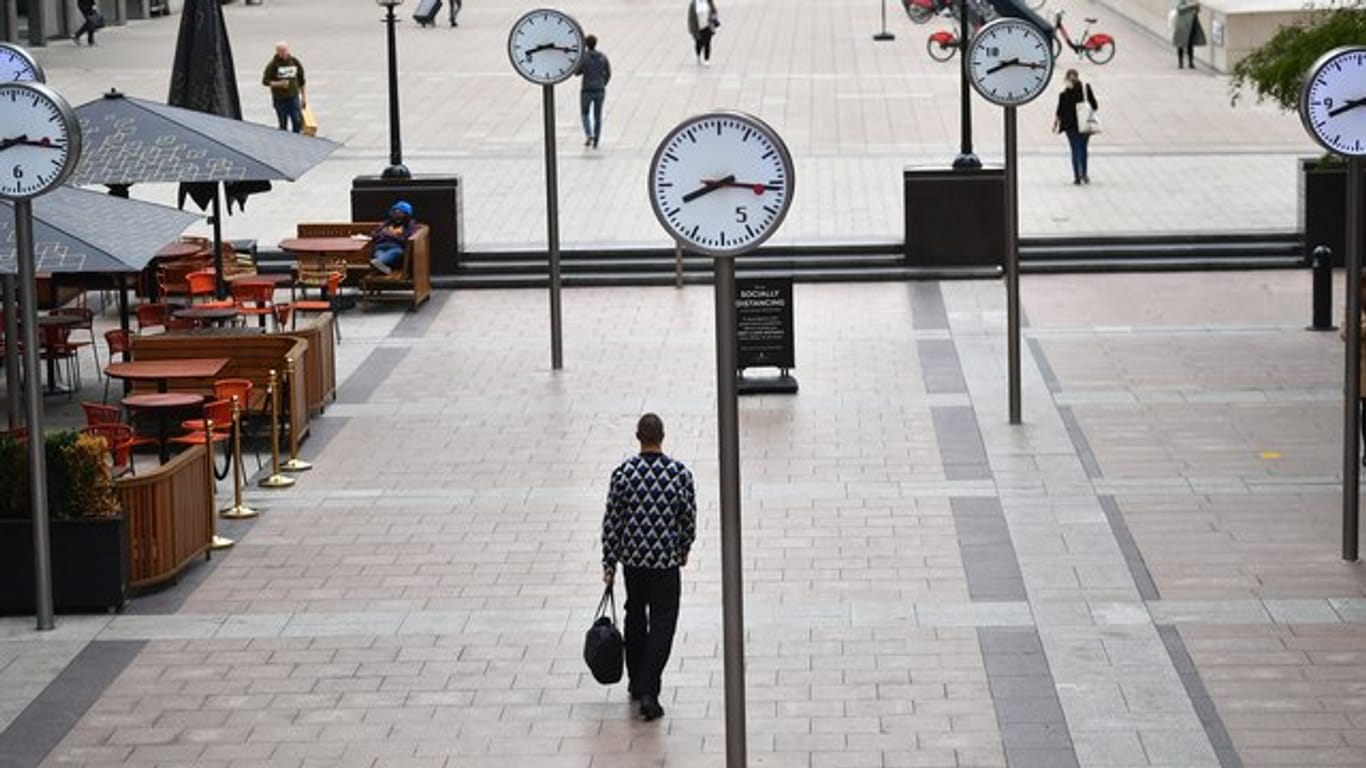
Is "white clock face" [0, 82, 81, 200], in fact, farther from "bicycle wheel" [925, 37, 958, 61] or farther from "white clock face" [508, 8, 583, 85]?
"bicycle wheel" [925, 37, 958, 61]

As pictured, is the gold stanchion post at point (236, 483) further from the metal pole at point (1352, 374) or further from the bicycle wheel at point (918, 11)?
the bicycle wheel at point (918, 11)

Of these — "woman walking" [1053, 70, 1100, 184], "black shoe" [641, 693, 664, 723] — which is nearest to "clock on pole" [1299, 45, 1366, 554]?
"black shoe" [641, 693, 664, 723]

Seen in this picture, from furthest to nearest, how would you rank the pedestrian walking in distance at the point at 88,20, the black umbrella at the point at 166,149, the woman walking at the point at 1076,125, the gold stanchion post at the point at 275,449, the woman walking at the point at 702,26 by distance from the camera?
the pedestrian walking in distance at the point at 88,20, the woman walking at the point at 702,26, the woman walking at the point at 1076,125, the black umbrella at the point at 166,149, the gold stanchion post at the point at 275,449

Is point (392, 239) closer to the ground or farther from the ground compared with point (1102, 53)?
closer to the ground

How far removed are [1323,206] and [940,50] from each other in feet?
72.9

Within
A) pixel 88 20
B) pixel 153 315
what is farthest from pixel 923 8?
pixel 153 315

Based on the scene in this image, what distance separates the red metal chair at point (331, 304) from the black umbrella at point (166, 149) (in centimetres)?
214

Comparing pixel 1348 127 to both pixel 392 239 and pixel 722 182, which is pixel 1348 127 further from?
pixel 392 239

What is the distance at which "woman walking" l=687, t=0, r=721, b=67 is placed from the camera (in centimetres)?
4878

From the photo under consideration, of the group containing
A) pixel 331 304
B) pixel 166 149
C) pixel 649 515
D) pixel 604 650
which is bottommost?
pixel 604 650

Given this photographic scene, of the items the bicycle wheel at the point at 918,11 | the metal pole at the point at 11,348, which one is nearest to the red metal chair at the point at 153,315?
the metal pole at the point at 11,348

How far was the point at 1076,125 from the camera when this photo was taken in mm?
33250

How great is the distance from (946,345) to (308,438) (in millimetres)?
6567

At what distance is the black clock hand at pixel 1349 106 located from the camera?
16.2 metres
